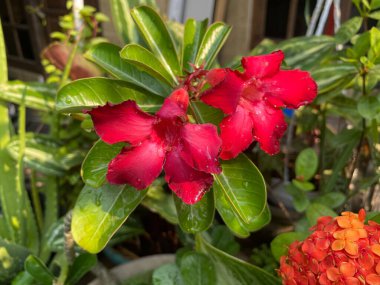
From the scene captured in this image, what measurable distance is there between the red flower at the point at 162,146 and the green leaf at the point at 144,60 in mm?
83

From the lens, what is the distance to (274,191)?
1.11 m

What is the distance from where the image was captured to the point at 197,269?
0.69 metres

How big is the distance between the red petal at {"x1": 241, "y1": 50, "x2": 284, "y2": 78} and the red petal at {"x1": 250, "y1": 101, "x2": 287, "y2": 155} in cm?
4

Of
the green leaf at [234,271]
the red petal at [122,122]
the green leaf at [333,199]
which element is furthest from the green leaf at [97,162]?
the green leaf at [333,199]

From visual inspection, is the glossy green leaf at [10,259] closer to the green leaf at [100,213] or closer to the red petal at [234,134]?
the green leaf at [100,213]

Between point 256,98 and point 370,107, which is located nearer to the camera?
point 256,98

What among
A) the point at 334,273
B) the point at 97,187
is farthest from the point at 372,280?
the point at 97,187

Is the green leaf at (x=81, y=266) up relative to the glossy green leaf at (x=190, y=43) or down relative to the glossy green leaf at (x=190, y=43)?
down

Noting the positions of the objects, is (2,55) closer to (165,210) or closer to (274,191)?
(165,210)

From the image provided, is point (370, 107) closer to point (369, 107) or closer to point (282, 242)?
point (369, 107)

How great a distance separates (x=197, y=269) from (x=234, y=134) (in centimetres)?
28

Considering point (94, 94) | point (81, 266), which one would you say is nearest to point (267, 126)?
point (94, 94)

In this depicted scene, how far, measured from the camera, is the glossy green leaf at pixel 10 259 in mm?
848

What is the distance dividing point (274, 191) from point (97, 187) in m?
0.64
